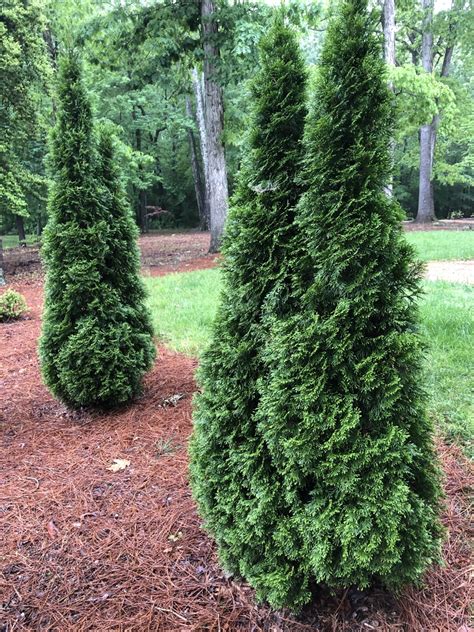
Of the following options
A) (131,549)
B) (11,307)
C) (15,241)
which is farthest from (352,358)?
(15,241)

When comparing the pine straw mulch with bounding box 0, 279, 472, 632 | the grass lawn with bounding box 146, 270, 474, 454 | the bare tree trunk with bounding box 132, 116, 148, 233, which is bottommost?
the pine straw mulch with bounding box 0, 279, 472, 632

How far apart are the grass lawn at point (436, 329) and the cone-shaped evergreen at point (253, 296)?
0.65m

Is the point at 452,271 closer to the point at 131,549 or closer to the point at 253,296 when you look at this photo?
the point at 253,296

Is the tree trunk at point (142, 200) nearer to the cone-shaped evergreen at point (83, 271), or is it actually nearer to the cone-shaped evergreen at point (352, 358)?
the cone-shaped evergreen at point (83, 271)

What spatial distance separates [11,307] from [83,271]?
14.0ft

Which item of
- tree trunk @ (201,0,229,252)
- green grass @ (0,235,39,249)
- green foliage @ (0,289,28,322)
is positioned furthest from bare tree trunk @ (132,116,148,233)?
green foliage @ (0,289,28,322)

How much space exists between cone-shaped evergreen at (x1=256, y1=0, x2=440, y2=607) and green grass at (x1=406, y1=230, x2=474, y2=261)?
8.78m

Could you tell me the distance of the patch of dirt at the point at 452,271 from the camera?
8203mm

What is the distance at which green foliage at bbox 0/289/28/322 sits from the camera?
702cm

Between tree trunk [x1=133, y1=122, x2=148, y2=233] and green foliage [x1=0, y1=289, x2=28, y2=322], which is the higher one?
tree trunk [x1=133, y1=122, x2=148, y2=233]

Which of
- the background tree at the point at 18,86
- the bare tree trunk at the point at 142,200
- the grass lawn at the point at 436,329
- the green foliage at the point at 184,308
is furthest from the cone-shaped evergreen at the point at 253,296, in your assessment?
the bare tree trunk at the point at 142,200

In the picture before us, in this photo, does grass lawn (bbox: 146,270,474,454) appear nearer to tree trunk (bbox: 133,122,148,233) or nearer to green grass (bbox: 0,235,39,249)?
green grass (bbox: 0,235,39,249)

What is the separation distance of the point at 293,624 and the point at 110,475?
156 centimetres

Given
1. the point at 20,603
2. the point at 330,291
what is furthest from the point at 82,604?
the point at 330,291
